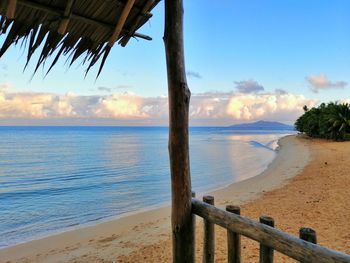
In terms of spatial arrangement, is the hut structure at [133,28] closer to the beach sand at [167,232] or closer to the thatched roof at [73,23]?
the thatched roof at [73,23]

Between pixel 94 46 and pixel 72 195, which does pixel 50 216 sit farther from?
pixel 94 46

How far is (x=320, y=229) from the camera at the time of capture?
7.57m

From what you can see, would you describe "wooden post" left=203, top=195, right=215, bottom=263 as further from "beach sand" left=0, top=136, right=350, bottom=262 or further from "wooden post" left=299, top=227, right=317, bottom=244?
"beach sand" left=0, top=136, right=350, bottom=262

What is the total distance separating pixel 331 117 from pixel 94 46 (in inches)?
1761

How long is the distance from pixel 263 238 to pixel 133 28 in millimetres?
2601

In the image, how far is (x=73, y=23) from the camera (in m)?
3.39

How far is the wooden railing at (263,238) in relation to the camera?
2354 millimetres

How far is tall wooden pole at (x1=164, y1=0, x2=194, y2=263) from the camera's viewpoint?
344 centimetres

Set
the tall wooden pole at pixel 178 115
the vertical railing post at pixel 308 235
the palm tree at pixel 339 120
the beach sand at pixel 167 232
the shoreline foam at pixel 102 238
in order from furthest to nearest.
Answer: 1. the palm tree at pixel 339 120
2. the shoreline foam at pixel 102 238
3. the beach sand at pixel 167 232
4. the tall wooden pole at pixel 178 115
5. the vertical railing post at pixel 308 235

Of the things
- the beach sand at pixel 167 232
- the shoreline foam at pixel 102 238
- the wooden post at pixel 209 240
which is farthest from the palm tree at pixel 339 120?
the wooden post at pixel 209 240

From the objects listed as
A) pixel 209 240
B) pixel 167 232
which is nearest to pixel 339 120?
pixel 167 232

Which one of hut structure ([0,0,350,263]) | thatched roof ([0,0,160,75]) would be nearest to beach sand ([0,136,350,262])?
hut structure ([0,0,350,263])

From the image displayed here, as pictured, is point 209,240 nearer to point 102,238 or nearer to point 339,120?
point 102,238

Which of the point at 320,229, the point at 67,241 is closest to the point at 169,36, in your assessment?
the point at 320,229
